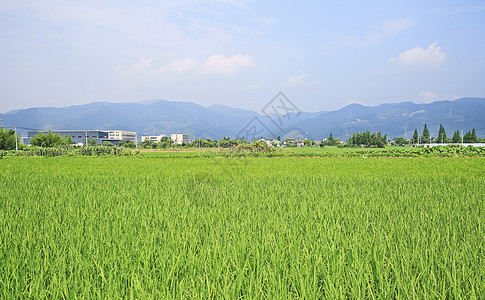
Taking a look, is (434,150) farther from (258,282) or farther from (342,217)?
(258,282)

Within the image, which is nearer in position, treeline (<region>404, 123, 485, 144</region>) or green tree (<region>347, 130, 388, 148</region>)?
treeline (<region>404, 123, 485, 144</region>)

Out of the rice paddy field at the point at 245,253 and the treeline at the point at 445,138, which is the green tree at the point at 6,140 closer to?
the rice paddy field at the point at 245,253

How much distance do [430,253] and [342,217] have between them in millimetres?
1330

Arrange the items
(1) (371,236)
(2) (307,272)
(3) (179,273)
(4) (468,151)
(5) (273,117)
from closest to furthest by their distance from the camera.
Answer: (2) (307,272)
(3) (179,273)
(1) (371,236)
(5) (273,117)
(4) (468,151)

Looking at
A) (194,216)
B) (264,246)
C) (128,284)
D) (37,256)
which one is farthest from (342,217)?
(37,256)

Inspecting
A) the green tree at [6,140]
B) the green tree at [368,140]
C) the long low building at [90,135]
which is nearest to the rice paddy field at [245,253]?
the green tree at [6,140]

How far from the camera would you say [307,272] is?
1829 mm

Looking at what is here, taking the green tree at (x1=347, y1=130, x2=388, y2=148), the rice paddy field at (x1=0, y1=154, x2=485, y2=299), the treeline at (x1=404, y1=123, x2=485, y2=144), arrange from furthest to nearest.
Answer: the green tree at (x1=347, y1=130, x2=388, y2=148), the treeline at (x1=404, y1=123, x2=485, y2=144), the rice paddy field at (x1=0, y1=154, x2=485, y2=299)

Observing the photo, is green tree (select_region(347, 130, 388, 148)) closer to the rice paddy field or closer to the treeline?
the treeline

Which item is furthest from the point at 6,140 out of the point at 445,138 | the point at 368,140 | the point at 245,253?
the point at 445,138

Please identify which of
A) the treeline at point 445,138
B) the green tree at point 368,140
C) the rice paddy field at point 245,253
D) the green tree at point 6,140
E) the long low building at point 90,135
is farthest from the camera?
the long low building at point 90,135

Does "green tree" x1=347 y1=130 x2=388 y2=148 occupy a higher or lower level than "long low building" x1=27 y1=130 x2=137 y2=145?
lower

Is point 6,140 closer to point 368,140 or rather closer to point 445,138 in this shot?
point 368,140

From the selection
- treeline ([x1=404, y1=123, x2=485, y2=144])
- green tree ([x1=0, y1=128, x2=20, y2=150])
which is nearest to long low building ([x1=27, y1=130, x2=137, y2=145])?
green tree ([x1=0, y1=128, x2=20, y2=150])
